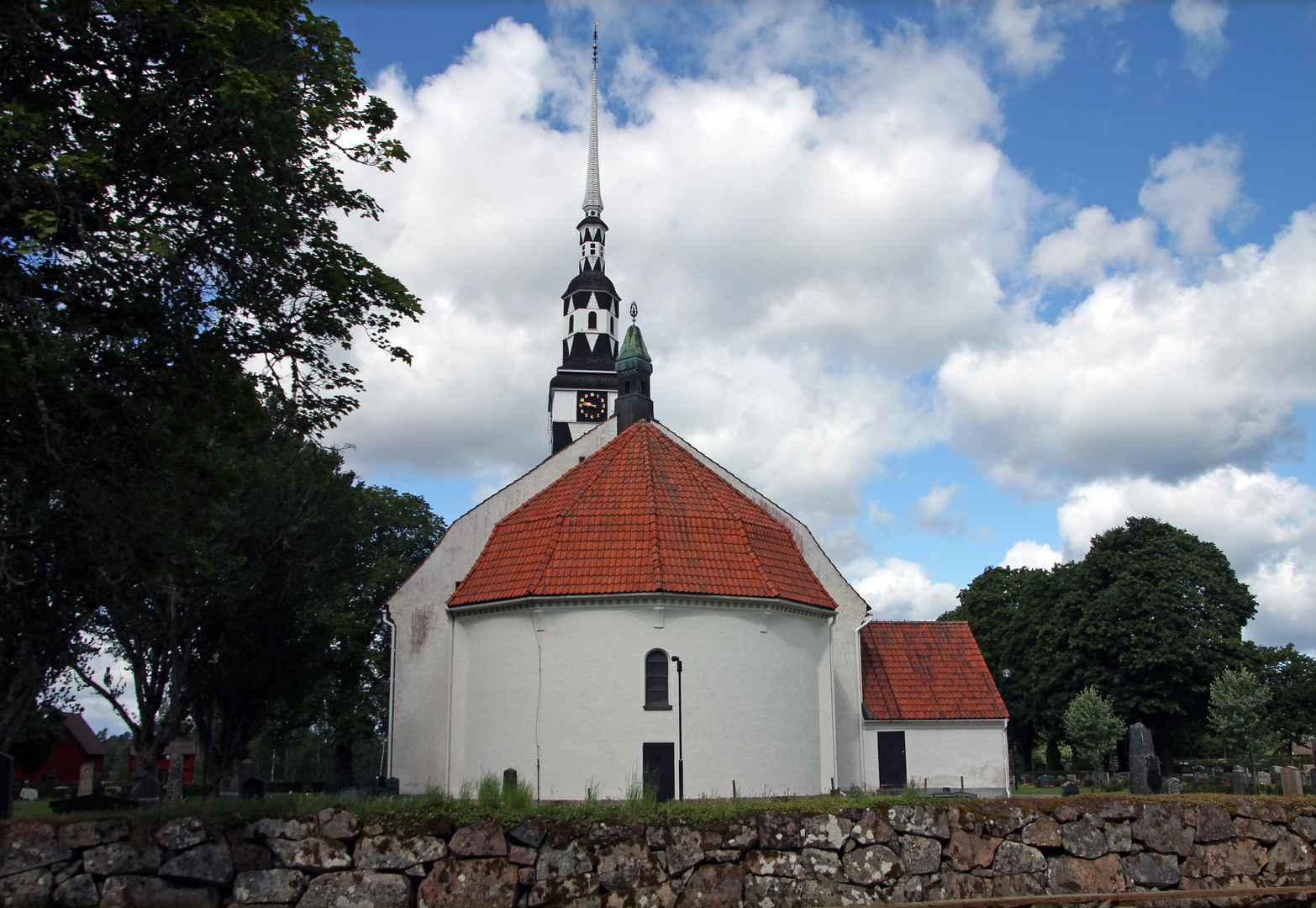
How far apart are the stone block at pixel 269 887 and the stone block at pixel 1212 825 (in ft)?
37.4

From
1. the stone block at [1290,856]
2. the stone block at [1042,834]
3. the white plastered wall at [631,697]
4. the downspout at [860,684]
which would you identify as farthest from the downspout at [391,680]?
the stone block at [1290,856]

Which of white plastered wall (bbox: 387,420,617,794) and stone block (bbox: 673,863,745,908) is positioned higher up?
white plastered wall (bbox: 387,420,617,794)

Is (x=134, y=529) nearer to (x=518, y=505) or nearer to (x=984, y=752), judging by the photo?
(x=518, y=505)

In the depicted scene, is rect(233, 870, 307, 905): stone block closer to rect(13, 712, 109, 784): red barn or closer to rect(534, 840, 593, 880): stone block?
rect(534, 840, 593, 880): stone block

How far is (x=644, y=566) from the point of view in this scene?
20.6 meters

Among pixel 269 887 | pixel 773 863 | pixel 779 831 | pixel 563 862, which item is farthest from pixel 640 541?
pixel 269 887

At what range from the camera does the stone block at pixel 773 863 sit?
36.0 ft

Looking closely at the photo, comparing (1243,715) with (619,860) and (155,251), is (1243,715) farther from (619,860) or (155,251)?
(155,251)

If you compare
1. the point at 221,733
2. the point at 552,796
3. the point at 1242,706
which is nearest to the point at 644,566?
the point at 552,796

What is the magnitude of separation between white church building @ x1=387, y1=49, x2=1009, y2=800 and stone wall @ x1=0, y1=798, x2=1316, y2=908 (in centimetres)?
877

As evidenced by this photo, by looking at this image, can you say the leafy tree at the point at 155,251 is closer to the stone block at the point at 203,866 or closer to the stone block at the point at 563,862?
the stone block at the point at 203,866

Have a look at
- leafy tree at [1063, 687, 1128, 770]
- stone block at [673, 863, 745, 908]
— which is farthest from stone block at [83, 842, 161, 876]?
leafy tree at [1063, 687, 1128, 770]

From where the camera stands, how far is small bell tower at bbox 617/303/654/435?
2811 centimetres

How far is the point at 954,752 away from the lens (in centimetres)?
2614
